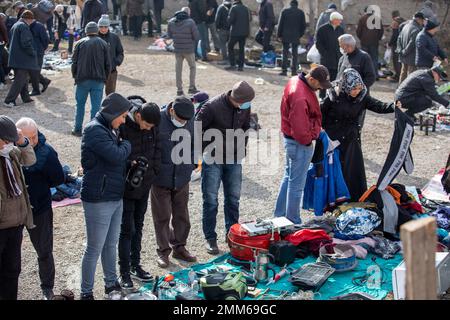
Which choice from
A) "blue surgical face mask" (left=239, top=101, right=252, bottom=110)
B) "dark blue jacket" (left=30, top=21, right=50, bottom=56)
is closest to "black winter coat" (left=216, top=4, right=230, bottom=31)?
"dark blue jacket" (left=30, top=21, right=50, bottom=56)

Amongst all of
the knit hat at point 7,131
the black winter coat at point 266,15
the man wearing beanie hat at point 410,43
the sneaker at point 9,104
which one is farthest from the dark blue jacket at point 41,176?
the black winter coat at point 266,15

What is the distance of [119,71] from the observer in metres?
16.1

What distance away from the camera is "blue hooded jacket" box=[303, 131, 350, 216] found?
8.15 m

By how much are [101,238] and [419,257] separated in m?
3.32

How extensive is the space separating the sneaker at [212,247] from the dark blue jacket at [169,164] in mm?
831

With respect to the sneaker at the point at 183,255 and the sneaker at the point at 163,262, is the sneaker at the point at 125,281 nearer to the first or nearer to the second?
the sneaker at the point at 163,262

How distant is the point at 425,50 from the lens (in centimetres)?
1248

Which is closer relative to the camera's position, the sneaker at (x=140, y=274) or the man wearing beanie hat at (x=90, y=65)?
the sneaker at (x=140, y=274)

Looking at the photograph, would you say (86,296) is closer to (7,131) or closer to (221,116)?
(7,131)

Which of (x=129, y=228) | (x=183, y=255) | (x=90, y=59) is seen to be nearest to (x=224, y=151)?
(x=183, y=255)

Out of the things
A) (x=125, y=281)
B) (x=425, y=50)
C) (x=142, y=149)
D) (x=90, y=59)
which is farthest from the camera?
(x=425, y=50)

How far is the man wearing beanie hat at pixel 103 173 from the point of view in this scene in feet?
19.1

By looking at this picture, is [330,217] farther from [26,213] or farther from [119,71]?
[119,71]
